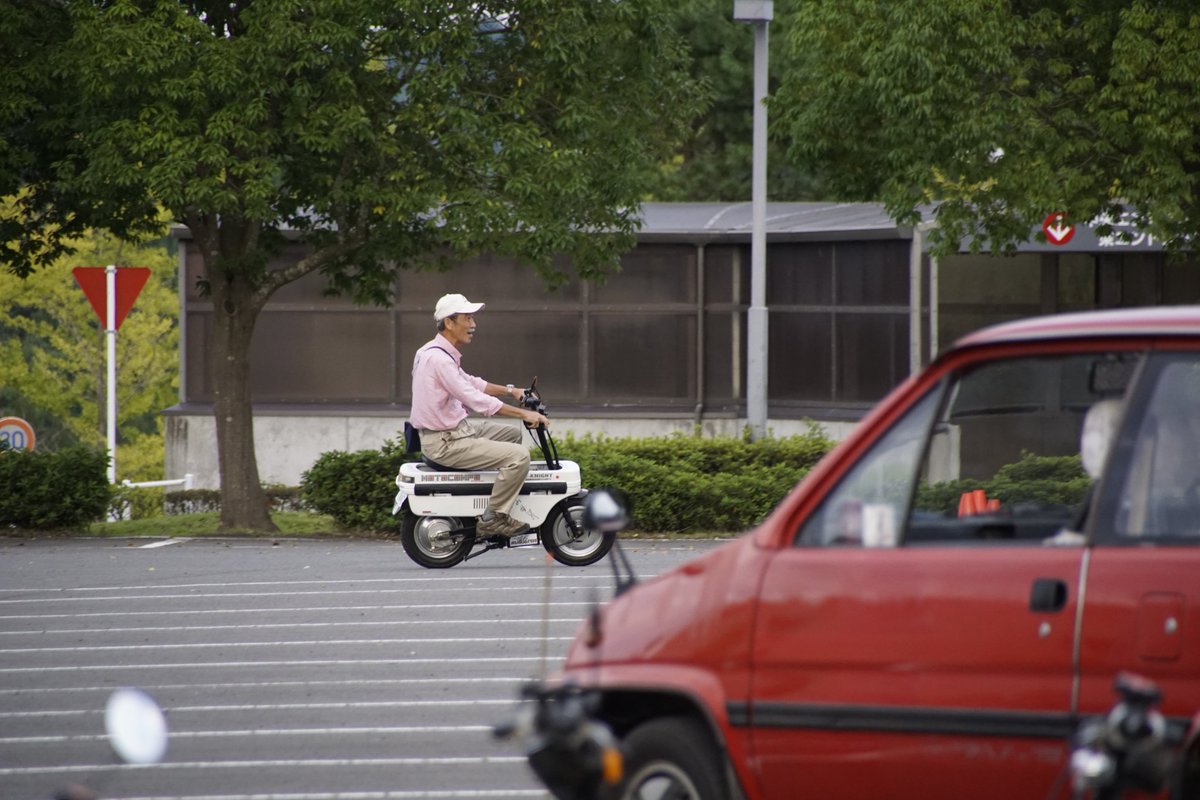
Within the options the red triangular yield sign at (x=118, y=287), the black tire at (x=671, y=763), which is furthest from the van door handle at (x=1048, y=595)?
the red triangular yield sign at (x=118, y=287)

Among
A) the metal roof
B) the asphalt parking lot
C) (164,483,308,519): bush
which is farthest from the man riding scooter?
(164,483,308,519): bush

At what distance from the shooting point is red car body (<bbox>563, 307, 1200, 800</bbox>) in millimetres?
4879

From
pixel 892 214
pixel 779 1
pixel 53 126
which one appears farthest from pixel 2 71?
pixel 779 1

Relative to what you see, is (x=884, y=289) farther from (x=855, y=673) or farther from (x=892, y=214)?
(x=855, y=673)

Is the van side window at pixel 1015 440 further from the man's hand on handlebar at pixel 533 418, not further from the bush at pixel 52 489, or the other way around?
the bush at pixel 52 489

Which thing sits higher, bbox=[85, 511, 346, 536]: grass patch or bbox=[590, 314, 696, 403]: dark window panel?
bbox=[590, 314, 696, 403]: dark window panel

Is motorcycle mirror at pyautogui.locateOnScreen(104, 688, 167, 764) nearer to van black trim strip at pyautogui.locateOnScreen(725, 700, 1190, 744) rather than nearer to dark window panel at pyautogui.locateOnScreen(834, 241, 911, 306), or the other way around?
van black trim strip at pyautogui.locateOnScreen(725, 700, 1190, 744)

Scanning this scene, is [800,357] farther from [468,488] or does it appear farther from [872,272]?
[468,488]

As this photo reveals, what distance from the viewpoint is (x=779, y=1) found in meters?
44.4

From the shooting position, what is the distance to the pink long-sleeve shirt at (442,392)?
1398cm

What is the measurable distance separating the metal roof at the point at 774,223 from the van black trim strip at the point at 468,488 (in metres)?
12.8

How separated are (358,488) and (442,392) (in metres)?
5.31

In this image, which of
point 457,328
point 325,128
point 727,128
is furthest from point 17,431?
point 727,128

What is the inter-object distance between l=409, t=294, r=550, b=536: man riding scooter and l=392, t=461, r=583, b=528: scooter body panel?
0.08 meters
